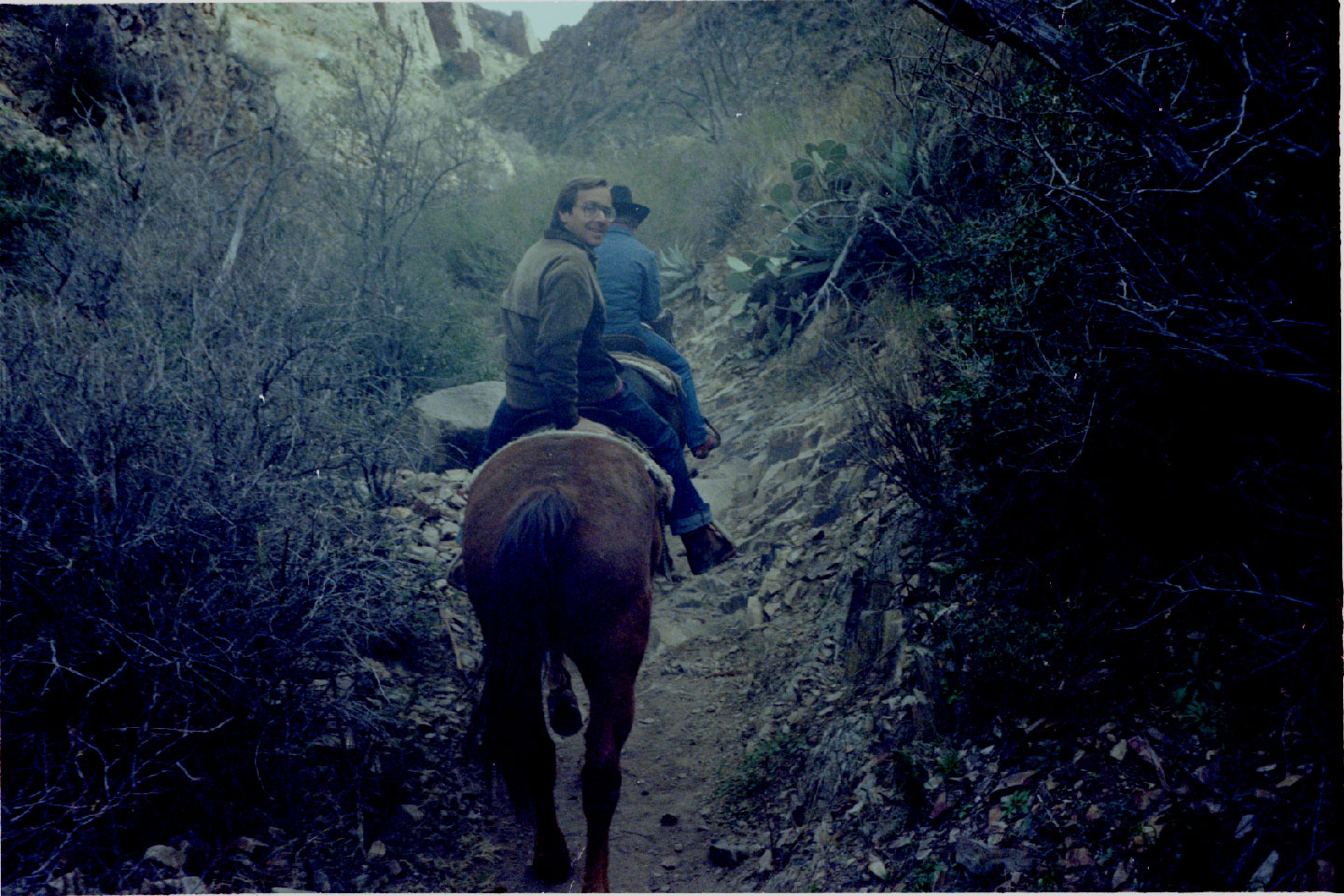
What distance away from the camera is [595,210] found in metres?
4.16

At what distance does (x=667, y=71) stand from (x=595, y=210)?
3.92 m

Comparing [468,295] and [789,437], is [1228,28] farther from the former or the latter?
[468,295]

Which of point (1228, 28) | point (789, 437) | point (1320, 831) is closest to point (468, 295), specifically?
point (789, 437)

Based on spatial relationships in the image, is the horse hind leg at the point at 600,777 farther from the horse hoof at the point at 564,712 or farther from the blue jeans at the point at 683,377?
the blue jeans at the point at 683,377

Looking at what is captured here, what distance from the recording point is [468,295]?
5.10 m

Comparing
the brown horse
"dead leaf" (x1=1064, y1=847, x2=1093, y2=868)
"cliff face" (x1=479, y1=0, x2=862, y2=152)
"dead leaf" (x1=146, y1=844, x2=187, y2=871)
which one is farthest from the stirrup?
"dead leaf" (x1=146, y1=844, x2=187, y2=871)

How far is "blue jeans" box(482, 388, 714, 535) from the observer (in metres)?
4.02

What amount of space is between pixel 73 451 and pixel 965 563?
12.0ft

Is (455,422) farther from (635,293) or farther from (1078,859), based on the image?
(1078,859)

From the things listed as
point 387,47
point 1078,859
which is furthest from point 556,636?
point 387,47

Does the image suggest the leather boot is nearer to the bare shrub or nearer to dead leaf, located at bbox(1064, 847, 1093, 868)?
the bare shrub

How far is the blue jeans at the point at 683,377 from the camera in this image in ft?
15.2

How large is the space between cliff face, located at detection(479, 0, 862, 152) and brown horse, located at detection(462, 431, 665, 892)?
168 inches

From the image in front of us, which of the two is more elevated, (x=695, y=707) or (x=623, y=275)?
(x=623, y=275)
